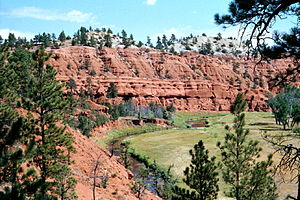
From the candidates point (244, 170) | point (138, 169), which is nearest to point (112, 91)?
point (138, 169)

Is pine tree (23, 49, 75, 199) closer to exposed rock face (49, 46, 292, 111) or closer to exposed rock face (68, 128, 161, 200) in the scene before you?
exposed rock face (68, 128, 161, 200)

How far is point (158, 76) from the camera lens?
148 m

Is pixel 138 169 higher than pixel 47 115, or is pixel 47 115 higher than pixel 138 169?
pixel 47 115

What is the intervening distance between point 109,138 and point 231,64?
12354 cm

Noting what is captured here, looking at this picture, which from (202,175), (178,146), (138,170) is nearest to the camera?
(202,175)

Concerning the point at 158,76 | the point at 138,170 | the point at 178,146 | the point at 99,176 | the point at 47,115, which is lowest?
the point at 138,170

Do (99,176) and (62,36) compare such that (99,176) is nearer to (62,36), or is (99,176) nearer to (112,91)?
(112,91)

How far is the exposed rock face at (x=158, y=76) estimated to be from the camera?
121 metres

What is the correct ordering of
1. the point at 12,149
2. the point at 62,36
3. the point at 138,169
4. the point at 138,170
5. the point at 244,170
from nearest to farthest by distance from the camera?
1. the point at 244,170
2. the point at 12,149
3. the point at 138,170
4. the point at 138,169
5. the point at 62,36

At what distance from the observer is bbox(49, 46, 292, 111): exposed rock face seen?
397 ft

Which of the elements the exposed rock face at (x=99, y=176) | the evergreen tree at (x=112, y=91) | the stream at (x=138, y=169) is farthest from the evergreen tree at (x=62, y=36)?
the exposed rock face at (x=99, y=176)

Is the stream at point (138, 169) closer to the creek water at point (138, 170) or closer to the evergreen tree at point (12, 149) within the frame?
the creek water at point (138, 170)

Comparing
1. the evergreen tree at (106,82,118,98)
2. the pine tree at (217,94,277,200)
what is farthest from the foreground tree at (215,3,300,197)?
the evergreen tree at (106,82,118,98)

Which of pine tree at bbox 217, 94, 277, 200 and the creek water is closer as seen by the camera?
pine tree at bbox 217, 94, 277, 200
